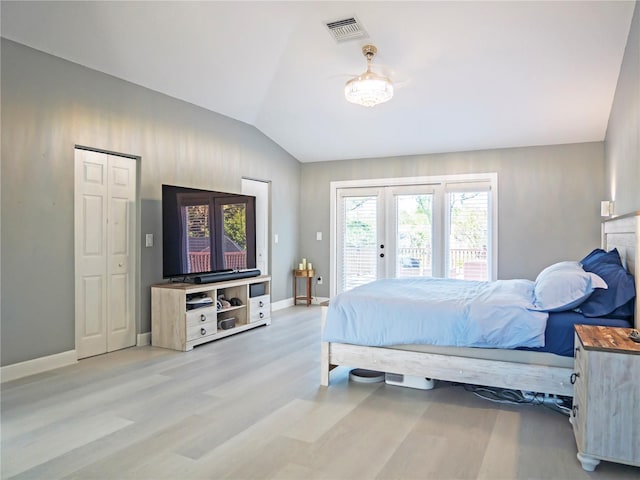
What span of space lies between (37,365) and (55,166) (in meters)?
1.65

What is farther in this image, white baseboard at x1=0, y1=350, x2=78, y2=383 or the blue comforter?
white baseboard at x1=0, y1=350, x2=78, y2=383

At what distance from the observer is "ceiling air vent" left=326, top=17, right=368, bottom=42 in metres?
3.87

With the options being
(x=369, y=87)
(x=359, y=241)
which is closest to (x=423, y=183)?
(x=359, y=241)

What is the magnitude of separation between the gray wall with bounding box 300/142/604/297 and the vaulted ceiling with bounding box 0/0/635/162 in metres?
0.22

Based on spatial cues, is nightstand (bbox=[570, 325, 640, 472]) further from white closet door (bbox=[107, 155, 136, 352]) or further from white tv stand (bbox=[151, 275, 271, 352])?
white closet door (bbox=[107, 155, 136, 352])

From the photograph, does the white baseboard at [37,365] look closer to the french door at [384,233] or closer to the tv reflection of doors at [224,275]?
the tv reflection of doors at [224,275]

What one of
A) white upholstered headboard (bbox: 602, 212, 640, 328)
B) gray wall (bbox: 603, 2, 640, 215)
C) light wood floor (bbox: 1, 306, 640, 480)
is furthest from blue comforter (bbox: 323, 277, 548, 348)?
gray wall (bbox: 603, 2, 640, 215)

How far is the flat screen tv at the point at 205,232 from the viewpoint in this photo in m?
4.43

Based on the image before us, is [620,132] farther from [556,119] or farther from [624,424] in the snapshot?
[624,424]

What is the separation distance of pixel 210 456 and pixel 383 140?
485 cm

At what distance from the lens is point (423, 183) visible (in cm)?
638

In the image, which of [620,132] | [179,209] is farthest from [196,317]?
[620,132]

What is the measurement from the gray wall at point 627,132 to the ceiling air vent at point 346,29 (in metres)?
2.12

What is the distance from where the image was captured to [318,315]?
6.08 m
